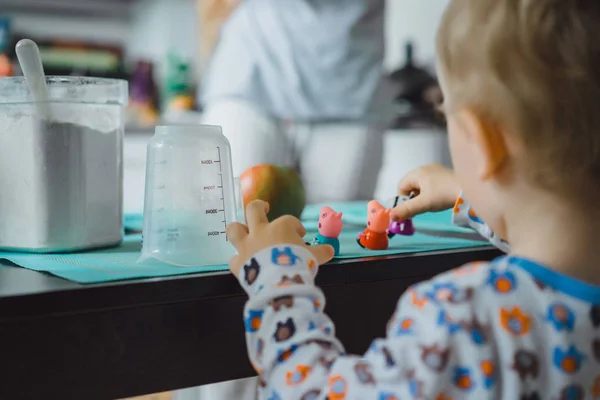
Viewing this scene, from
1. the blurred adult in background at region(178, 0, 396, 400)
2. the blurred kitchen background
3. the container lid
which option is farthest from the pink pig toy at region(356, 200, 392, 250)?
the blurred kitchen background

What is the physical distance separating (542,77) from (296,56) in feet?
4.24

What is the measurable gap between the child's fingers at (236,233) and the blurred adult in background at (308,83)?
0.97 meters

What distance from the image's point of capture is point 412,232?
37.9 inches

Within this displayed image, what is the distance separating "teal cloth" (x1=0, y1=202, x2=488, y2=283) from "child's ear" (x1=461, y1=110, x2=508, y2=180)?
25 cm

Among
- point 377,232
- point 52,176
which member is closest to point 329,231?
point 377,232

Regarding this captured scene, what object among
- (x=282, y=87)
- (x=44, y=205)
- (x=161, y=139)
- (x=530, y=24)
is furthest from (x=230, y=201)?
(x=282, y=87)

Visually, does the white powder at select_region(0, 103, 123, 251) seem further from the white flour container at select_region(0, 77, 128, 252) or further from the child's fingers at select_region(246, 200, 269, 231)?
the child's fingers at select_region(246, 200, 269, 231)

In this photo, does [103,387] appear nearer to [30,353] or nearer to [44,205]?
[30,353]

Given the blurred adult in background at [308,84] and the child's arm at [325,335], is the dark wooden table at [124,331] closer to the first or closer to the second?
the child's arm at [325,335]

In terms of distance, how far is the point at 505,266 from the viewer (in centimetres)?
55

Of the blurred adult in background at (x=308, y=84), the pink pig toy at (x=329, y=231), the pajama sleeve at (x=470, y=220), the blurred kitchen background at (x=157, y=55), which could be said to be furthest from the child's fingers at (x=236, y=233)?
the blurred kitchen background at (x=157, y=55)

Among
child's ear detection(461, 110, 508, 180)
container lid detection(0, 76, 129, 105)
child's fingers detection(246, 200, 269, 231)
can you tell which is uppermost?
container lid detection(0, 76, 129, 105)

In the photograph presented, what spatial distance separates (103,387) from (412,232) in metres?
0.49

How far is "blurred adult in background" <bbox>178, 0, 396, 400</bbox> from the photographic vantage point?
5.68ft
